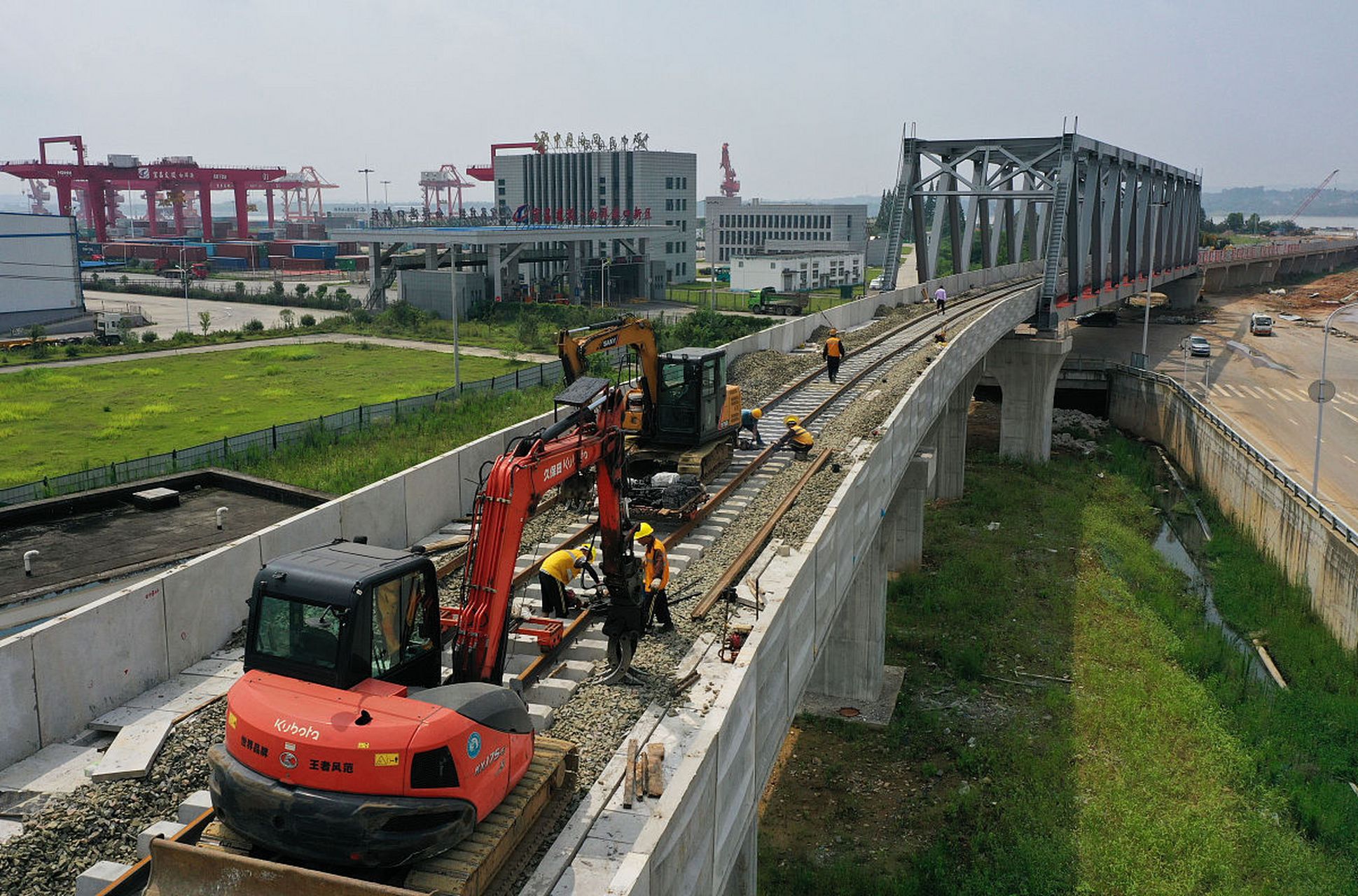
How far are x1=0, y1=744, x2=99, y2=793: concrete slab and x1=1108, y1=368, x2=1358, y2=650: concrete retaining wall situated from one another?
28.2 meters

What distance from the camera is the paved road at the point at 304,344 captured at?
61750 millimetres

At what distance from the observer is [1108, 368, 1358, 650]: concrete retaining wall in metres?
29.2

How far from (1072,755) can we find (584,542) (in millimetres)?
11344

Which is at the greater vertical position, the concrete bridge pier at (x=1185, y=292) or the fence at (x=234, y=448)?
the concrete bridge pier at (x=1185, y=292)

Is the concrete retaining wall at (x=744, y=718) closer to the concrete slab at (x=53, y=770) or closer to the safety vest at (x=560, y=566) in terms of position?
the safety vest at (x=560, y=566)

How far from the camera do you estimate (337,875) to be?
27.9 ft

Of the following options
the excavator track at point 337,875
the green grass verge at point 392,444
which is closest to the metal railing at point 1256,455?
the green grass verge at point 392,444

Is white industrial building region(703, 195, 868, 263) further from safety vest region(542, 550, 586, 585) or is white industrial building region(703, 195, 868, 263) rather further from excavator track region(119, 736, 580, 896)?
excavator track region(119, 736, 580, 896)

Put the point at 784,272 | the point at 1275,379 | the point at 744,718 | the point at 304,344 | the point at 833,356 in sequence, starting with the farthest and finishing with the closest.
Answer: the point at 784,272 → the point at 304,344 → the point at 1275,379 → the point at 833,356 → the point at 744,718

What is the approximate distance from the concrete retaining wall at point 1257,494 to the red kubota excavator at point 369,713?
84.8 feet

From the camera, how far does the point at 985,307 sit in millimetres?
51062

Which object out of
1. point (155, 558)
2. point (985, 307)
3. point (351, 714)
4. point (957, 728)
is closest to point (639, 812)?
point (351, 714)

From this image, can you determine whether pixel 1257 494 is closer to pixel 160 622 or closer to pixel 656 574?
pixel 656 574

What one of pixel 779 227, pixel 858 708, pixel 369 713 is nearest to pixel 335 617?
pixel 369 713
